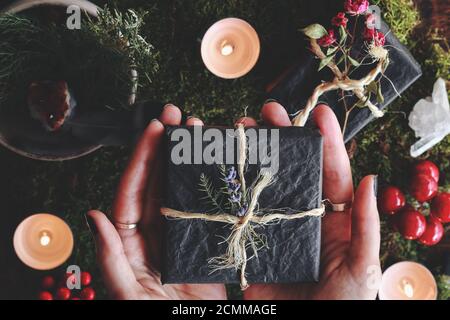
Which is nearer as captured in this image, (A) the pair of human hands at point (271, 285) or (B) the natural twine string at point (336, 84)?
(A) the pair of human hands at point (271, 285)

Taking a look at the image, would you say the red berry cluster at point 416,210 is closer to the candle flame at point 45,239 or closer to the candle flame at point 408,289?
the candle flame at point 408,289

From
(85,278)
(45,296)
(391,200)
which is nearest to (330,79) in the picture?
(391,200)

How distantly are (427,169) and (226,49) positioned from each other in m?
0.63

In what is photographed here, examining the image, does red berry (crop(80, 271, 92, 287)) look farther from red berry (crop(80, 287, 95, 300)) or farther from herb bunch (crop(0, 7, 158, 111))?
herb bunch (crop(0, 7, 158, 111))

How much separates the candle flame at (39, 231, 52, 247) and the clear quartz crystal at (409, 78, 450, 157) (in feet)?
3.34

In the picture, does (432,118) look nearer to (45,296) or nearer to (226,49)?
(226,49)

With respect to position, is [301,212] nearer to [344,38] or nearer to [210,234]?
[210,234]

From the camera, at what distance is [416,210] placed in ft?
4.68

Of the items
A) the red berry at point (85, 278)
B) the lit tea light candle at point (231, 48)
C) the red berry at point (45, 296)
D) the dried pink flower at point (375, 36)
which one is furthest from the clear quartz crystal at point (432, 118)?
the red berry at point (45, 296)

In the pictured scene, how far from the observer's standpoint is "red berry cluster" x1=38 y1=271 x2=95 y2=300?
1381 millimetres

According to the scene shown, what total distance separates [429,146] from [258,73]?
50cm

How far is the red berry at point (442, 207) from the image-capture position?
139cm

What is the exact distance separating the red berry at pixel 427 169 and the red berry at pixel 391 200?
0.25 ft

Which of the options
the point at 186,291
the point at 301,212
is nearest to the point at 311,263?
the point at 301,212
